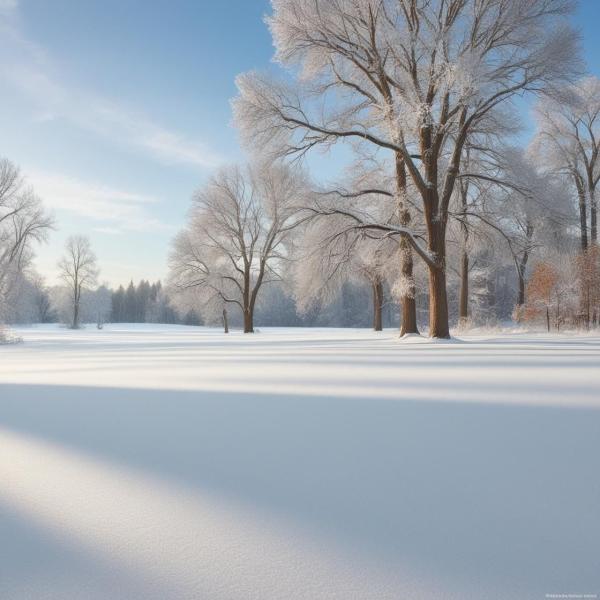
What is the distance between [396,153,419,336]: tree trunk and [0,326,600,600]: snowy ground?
33.5ft

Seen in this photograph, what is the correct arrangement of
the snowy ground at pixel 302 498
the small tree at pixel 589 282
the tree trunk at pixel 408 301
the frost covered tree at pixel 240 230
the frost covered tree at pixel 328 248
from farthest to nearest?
1. the frost covered tree at pixel 240 230
2. the small tree at pixel 589 282
3. the tree trunk at pixel 408 301
4. the frost covered tree at pixel 328 248
5. the snowy ground at pixel 302 498

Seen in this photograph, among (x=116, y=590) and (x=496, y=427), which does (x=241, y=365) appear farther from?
(x=116, y=590)

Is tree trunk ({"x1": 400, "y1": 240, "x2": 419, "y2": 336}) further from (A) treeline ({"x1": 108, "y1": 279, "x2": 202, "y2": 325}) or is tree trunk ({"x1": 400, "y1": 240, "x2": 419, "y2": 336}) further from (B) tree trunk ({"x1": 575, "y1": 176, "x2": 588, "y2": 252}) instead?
(A) treeline ({"x1": 108, "y1": 279, "x2": 202, "y2": 325})

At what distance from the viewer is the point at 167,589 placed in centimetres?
114

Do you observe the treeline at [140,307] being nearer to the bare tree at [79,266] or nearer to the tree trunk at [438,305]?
the bare tree at [79,266]

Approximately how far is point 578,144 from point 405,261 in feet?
41.1

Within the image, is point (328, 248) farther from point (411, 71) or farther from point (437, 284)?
point (411, 71)

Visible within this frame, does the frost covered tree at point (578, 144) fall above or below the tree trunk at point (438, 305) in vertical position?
Result: above

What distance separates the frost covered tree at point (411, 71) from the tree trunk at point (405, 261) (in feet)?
2.64

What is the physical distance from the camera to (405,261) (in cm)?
1394

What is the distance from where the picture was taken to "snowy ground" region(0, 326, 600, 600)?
3.89 feet

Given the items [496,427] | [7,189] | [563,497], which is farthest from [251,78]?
[7,189]

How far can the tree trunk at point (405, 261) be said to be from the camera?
44.0 ft

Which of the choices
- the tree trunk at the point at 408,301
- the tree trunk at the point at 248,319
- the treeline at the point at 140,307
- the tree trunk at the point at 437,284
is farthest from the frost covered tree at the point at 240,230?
the treeline at the point at 140,307
